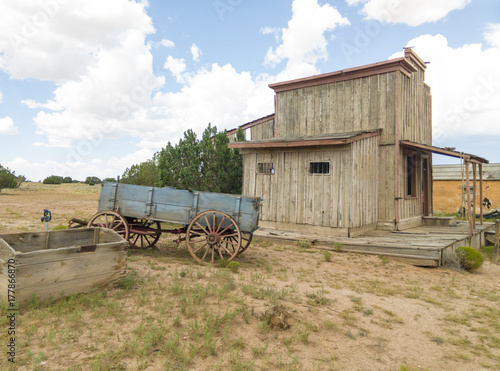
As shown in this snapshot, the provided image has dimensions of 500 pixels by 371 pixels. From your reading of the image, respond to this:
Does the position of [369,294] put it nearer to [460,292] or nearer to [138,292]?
[460,292]

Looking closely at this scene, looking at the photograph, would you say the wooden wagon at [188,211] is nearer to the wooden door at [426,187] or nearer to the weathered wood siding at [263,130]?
the weathered wood siding at [263,130]

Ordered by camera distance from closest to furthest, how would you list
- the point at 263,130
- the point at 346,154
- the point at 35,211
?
the point at 346,154, the point at 263,130, the point at 35,211

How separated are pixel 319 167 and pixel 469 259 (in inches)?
189

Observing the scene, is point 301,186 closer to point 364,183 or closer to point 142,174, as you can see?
point 364,183

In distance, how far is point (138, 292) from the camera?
4898 millimetres

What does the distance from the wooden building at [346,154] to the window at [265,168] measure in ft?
0.12

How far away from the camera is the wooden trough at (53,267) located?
13.3 ft

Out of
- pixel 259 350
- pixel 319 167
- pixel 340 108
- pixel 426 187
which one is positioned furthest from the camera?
pixel 426 187

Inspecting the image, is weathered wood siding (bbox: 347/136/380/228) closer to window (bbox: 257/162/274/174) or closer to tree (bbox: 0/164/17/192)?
window (bbox: 257/162/274/174)

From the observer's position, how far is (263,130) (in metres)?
15.4

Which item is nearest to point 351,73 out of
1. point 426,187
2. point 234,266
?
point 426,187

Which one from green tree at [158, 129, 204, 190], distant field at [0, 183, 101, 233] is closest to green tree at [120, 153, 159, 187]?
distant field at [0, 183, 101, 233]

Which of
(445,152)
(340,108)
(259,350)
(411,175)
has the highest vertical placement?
(340,108)

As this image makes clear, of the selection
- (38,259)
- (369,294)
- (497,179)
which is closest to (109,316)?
(38,259)
